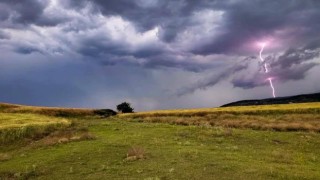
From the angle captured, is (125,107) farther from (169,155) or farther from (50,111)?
(169,155)

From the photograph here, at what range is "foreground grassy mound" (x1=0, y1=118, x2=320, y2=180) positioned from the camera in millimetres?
29422

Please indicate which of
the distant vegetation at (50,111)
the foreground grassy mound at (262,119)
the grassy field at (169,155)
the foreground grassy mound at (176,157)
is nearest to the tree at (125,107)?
the distant vegetation at (50,111)

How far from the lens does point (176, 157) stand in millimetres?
35188

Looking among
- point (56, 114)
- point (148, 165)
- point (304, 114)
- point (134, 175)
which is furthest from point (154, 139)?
point (56, 114)

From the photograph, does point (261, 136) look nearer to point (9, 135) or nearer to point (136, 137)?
point (136, 137)

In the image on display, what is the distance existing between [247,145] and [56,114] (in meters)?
67.2

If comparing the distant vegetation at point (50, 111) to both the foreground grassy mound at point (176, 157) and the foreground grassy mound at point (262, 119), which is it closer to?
the foreground grassy mound at point (262, 119)

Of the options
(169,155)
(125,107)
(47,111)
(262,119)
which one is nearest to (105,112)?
(47,111)

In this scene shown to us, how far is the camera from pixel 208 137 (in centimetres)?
4850

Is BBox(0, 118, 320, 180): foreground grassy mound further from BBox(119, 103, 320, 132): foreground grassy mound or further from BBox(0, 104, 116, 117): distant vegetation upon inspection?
BBox(0, 104, 116, 117): distant vegetation

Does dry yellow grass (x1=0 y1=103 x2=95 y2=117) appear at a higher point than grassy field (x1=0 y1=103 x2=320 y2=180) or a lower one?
higher

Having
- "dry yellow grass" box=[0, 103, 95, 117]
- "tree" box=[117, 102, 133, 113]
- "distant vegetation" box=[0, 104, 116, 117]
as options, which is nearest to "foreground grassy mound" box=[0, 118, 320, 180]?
"dry yellow grass" box=[0, 103, 95, 117]

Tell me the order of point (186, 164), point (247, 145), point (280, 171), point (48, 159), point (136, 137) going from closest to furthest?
point (280, 171) < point (186, 164) < point (48, 159) < point (247, 145) < point (136, 137)

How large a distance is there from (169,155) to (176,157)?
4.26 ft
